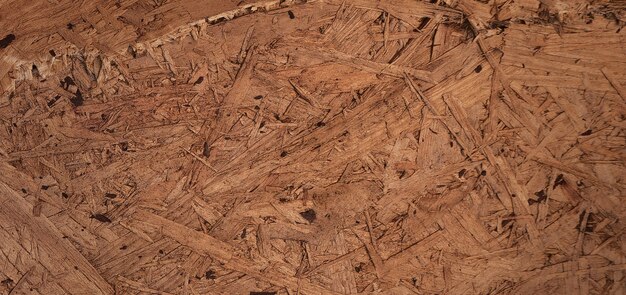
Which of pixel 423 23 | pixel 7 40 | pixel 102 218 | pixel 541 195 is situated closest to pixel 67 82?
pixel 7 40

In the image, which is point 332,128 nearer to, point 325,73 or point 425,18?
point 325,73

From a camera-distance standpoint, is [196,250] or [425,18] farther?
[196,250]

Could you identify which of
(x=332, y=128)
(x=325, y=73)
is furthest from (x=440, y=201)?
(x=325, y=73)

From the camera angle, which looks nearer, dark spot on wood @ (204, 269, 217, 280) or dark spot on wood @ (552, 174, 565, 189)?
dark spot on wood @ (552, 174, 565, 189)

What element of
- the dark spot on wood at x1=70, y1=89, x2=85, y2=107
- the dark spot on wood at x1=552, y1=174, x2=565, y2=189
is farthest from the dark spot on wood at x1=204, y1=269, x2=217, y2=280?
the dark spot on wood at x1=552, y1=174, x2=565, y2=189

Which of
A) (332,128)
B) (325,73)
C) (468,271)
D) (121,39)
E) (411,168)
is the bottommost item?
(468,271)

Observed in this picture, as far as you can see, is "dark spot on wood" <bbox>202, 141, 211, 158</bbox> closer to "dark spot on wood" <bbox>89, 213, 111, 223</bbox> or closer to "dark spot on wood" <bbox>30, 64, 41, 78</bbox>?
"dark spot on wood" <bbox>89, 213, 111, 223</bbox>
